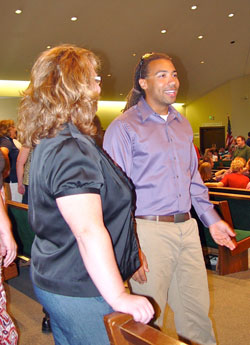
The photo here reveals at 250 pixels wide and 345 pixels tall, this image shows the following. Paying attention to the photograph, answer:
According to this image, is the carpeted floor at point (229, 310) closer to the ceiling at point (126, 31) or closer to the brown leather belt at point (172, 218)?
the brown leather belt at point (172, 218)

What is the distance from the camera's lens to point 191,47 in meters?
12.6

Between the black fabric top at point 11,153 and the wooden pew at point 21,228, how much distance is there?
151 centimetres

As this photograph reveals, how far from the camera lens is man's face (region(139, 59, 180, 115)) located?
1.96 meters

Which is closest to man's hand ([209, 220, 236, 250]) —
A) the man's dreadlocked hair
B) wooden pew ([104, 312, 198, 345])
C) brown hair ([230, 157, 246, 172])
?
the man's dreadlocked hair

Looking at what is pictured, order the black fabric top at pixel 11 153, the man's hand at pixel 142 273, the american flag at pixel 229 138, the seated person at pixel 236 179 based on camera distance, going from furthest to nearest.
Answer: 1. the american flag at pixel 229 138
2. the seated person at pixel 236 179
3. the black fabric top at pixel 11 153
4. the man's hand at pixel 142 273

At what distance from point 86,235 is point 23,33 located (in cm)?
968

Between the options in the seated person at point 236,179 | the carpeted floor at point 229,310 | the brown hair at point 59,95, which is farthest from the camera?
the seated person at point 236,179

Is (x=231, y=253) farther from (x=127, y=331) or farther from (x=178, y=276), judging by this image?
(x=127, y=331)

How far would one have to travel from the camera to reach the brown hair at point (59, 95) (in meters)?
1.09

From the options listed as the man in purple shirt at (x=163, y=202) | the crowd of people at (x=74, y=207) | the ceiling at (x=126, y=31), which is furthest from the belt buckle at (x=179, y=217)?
the ceiling at (x=126, y=31)

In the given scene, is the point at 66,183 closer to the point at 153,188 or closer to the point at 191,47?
the point at 153,188

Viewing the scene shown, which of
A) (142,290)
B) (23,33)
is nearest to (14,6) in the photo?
(23,33)

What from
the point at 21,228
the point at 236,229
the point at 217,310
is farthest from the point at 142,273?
the point at 236,229

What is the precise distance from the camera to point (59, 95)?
1083mm
